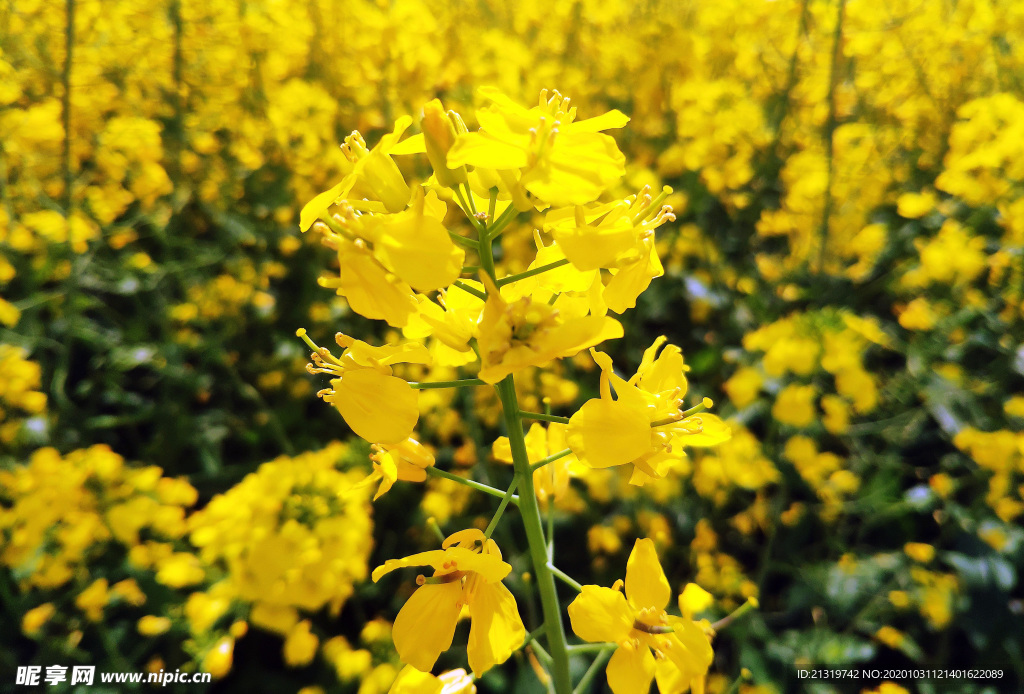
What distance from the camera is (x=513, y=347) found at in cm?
83

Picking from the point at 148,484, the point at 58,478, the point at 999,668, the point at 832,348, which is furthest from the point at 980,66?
the point at 58,478

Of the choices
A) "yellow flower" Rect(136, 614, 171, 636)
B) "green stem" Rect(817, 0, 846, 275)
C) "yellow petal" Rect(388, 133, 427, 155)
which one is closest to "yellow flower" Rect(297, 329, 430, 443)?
"yellow petal" Rect(388, 133, 427, 155)

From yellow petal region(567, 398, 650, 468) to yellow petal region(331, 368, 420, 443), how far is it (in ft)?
0.78

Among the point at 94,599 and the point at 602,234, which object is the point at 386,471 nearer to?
the point at 602,234

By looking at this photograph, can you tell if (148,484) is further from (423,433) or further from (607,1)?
(607,1)

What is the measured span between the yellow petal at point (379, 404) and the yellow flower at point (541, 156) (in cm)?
31

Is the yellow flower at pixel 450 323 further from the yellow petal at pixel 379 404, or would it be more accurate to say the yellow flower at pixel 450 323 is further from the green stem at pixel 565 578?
the green stem at pixel 565 578

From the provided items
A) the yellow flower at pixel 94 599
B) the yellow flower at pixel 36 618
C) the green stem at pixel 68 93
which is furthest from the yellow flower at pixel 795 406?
the green stem at pixel 68 93

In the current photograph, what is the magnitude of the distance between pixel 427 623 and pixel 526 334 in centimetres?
43

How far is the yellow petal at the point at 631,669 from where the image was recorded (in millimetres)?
916

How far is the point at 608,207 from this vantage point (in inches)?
35.1

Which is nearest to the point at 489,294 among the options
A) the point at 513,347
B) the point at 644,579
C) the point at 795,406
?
the point at 513,347

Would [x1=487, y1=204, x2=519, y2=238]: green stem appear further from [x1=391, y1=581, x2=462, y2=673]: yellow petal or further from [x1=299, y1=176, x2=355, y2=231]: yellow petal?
[x1=391, y1=581, x2=462, y2=673]: yellow petal

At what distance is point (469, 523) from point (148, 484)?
1.24 metres
